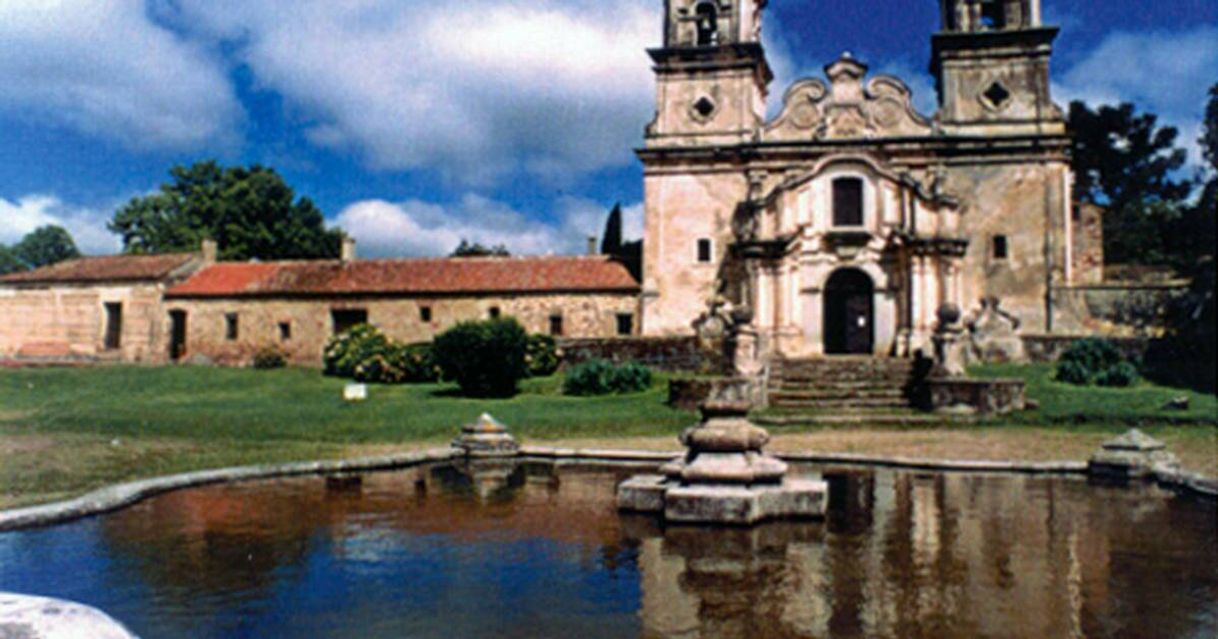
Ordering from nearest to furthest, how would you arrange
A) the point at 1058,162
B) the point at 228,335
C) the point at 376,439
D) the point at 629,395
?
the point at 376,439, the point at 629,395, the point at 1058,162, the point at 228,335

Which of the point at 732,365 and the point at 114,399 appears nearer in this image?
the point at 732,365

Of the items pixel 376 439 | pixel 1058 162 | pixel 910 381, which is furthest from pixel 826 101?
pixel 376 439

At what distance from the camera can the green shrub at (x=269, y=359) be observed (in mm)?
32656

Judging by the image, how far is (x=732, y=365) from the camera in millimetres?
21109

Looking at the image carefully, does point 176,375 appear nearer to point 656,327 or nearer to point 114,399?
point 114,399

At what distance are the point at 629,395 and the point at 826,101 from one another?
12935 millimetres

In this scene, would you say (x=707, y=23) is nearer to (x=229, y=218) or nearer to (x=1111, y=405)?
(x=1111, y=405)

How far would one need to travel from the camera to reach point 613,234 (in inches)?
1549

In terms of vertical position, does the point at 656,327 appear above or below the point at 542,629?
above

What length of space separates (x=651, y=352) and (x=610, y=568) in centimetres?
2131

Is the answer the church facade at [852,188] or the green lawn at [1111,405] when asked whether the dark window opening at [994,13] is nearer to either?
the church facade at [852,188]

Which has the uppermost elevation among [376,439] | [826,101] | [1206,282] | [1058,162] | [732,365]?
[826,101]

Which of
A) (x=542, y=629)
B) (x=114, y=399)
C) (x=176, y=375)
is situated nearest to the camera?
(x=542, y=629)

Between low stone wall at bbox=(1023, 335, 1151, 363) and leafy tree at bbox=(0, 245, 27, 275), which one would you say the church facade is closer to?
low stone wall at bbox=(1023, 335, 1151, 363)
